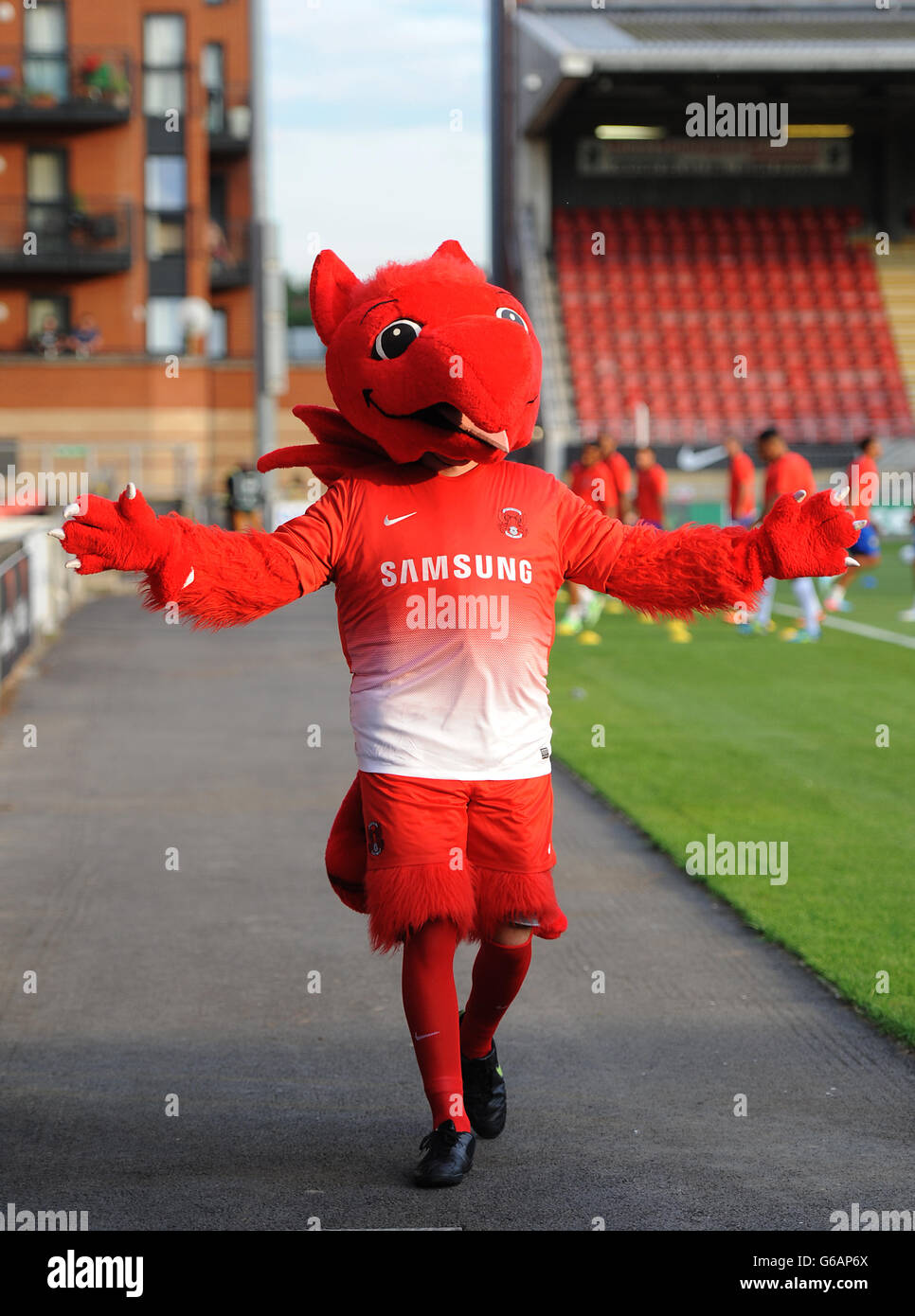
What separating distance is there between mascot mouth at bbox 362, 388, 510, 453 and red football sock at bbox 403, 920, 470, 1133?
1199 millimetres

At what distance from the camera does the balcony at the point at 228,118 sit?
1944 inches

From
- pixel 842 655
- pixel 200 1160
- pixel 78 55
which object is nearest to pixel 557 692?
pixel 842 655

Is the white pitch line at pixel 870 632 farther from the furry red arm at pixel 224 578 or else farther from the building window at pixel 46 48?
the building window at pixel 46 48

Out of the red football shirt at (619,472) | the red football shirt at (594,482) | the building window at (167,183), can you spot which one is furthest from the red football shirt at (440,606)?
the building window at (167,183)

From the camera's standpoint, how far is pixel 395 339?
424cm

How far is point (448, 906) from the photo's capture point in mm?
4184

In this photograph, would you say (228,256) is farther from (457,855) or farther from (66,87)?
(457,855)

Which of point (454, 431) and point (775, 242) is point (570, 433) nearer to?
point (775, 242)

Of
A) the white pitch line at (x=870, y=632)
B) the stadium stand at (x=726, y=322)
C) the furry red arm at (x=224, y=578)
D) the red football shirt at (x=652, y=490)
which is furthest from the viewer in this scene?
the stadium stand at (x=726, y=322)

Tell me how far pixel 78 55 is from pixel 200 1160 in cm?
4119

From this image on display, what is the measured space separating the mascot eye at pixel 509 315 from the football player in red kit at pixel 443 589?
10 mm

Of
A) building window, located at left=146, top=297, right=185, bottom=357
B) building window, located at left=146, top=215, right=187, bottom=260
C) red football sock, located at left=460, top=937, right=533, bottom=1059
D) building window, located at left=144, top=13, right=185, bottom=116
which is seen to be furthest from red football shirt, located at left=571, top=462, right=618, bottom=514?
building window, located at left=144, top=13, right=185, bottom=116

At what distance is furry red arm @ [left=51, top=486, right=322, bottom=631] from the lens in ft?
12.7

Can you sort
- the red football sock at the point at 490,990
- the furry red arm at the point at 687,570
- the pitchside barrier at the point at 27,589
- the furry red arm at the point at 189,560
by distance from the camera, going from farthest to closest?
the pitchside barrier at the point at 27,589 → the red football sock at the point at 490,990 → the furry red arm at the point at 687,570 → the furry red arm at the point at 189,560
